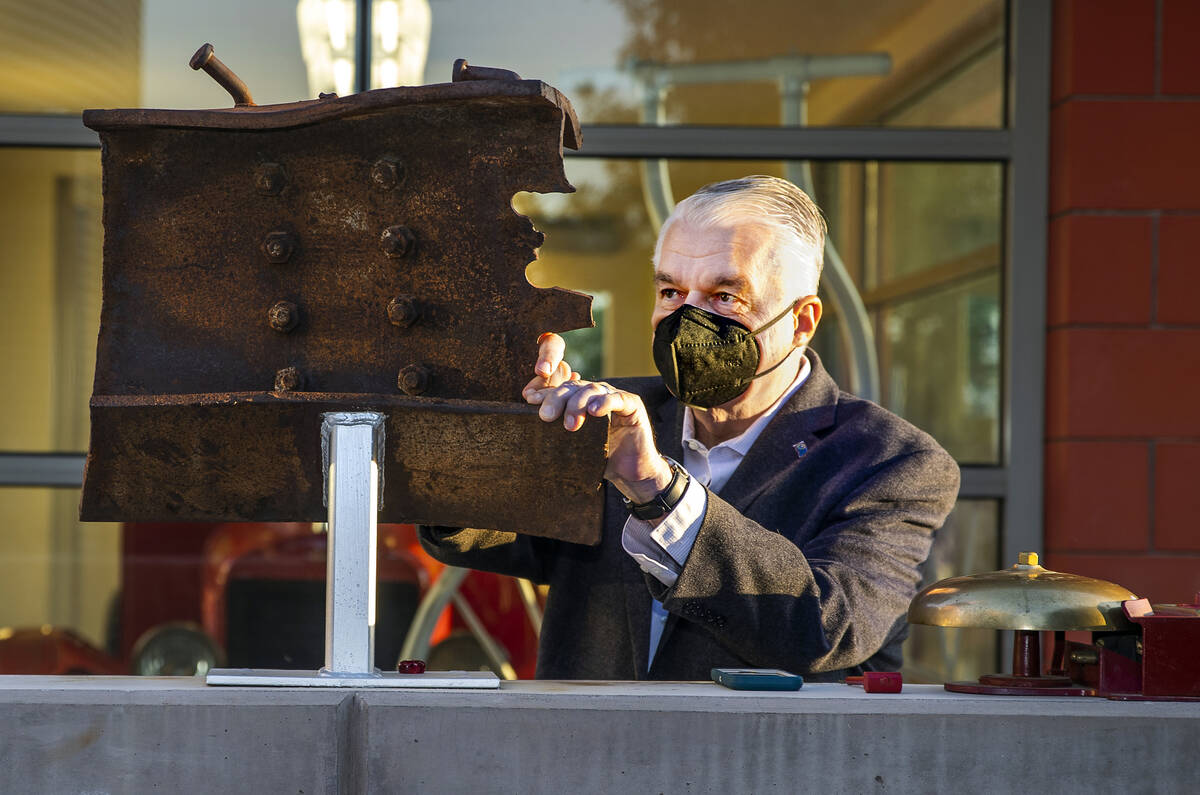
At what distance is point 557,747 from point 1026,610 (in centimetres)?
50

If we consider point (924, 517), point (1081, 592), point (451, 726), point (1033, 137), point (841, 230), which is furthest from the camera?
point (841, 230)

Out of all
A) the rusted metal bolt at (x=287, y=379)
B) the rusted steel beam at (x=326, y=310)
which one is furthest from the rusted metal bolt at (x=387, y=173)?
the rusted metal bolt at (x=287, y=379)

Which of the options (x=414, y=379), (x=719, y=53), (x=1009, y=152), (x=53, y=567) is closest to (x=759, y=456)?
(x=414, y=379)

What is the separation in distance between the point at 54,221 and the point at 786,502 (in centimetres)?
262

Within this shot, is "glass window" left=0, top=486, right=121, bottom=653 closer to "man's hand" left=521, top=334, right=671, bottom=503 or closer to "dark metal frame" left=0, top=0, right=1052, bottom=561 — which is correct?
"dark metal frame" left=0, top=0, right=1052, bottom=561

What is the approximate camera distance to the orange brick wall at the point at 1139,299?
3.38 m

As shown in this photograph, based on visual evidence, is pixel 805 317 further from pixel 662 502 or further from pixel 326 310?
pixel 326 310

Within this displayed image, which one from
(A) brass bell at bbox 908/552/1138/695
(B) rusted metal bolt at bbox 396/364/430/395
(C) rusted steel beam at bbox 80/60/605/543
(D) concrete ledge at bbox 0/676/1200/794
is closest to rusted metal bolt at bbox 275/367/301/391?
(C) rusted steel beam at bbox 80/60/605/543

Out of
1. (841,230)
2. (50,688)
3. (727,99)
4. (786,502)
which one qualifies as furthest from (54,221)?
(50,688)

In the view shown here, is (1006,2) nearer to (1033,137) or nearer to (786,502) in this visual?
(1033,137)

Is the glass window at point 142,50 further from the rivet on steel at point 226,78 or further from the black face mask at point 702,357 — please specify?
the rivet on steel at point 226,78

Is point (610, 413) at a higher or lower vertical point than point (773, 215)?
lower

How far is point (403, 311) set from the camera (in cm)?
140

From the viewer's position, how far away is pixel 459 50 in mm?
3736
